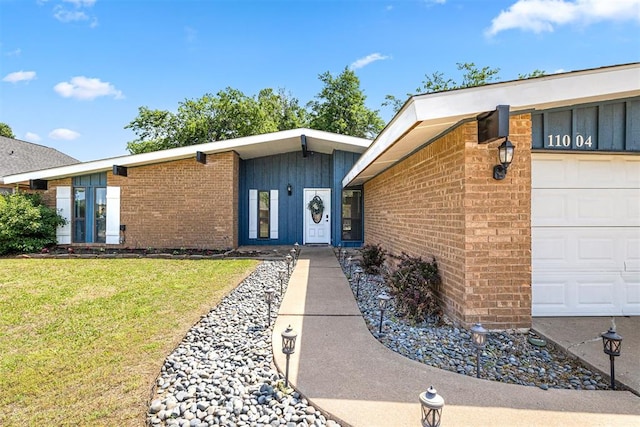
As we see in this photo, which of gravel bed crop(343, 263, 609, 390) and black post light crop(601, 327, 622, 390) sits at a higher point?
black post light crop(601, 327, 622, 390)

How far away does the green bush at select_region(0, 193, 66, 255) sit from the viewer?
368 inches

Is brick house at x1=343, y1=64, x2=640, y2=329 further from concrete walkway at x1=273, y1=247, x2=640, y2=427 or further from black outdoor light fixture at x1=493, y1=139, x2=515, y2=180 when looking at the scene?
concrete walkway at x1=273, y1=247, x2=640, y2=427

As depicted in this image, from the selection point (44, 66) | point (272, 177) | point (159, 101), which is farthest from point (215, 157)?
point (159, 101)

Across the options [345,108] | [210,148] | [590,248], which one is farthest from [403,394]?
[345,108]

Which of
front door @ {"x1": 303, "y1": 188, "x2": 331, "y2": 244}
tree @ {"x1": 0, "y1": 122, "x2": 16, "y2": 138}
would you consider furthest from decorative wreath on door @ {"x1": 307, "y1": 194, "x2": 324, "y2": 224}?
tree @ {"x1": 0, "y1": 122, "x2": 16, "y2": 138}

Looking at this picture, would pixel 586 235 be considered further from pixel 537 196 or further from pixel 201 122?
pixel 201 122

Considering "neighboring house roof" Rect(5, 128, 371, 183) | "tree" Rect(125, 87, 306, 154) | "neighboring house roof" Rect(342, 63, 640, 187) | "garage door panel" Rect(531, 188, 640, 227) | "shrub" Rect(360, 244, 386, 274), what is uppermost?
"tree" Rect(125, 87, 306, 154)

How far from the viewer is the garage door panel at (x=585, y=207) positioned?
3.81 meters

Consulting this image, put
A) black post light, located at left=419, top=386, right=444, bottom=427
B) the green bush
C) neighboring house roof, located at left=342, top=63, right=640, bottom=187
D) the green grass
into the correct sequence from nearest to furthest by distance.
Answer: black post light, located at left=419, top=386, right=444, bottom=427, the green grass, neighboring house roof, located at left=342, top=63, right=640, bottom=187, the green bush

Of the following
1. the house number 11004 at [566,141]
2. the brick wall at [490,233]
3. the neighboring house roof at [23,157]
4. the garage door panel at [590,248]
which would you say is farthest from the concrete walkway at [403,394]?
the neighboring house roof at [23,157]

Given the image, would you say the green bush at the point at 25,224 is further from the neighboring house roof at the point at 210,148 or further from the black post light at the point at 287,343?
the black post light at the point at 287,343

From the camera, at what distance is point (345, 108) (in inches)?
1105

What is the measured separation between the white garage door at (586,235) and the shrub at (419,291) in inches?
43.9

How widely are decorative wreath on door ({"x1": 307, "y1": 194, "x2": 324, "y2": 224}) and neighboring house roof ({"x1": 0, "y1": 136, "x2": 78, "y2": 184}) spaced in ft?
41.9
